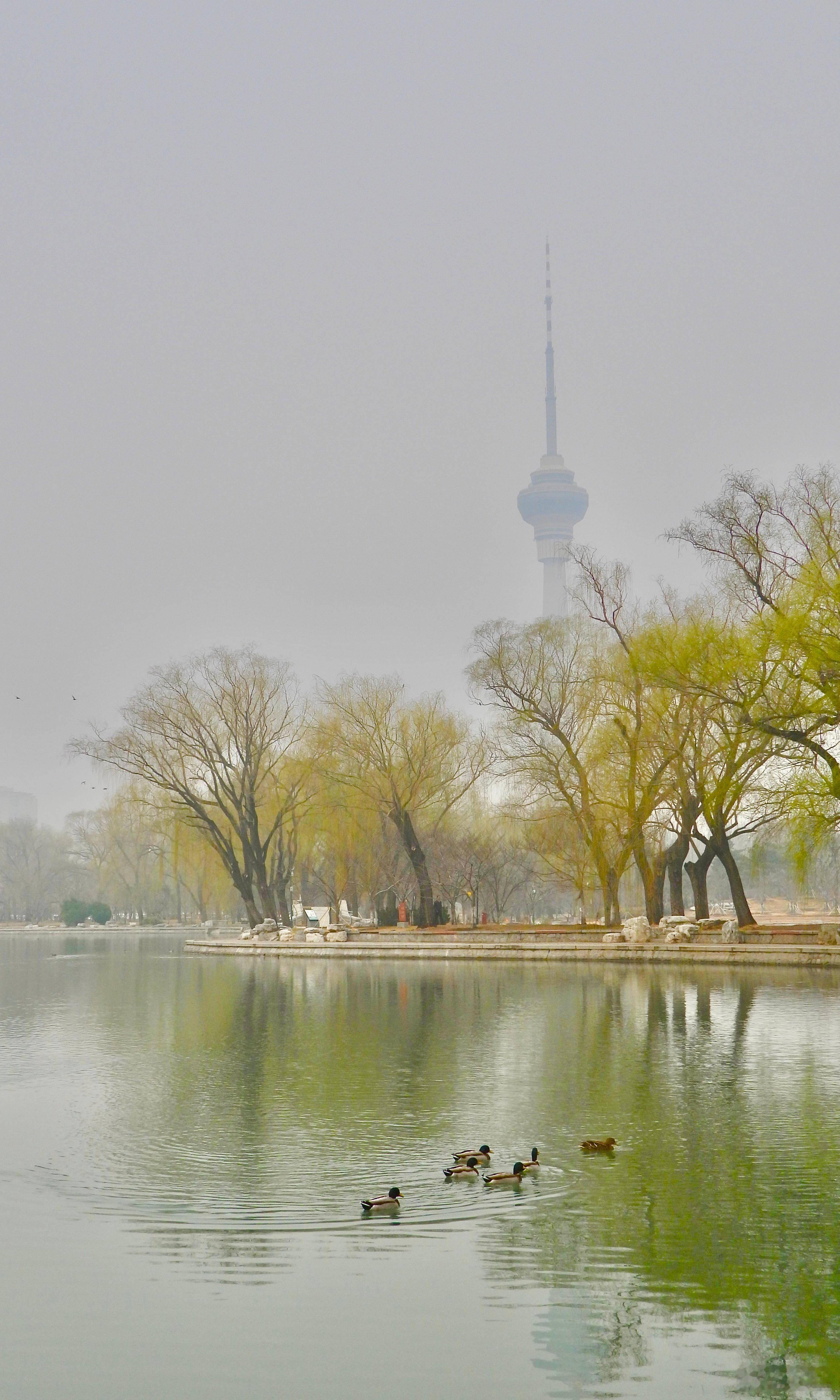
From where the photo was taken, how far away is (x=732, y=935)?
→ 3481cm

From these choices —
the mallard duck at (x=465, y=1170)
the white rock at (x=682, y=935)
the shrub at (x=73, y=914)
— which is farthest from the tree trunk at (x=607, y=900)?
the shrub at (x=73, y=914)

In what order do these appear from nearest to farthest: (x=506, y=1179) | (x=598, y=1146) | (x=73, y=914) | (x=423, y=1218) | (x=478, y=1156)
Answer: (x=423, y=1218) < (x=506, y=1179) < (x=478, y=1156) < (x=598, y=1146) < (x=73, y=914)

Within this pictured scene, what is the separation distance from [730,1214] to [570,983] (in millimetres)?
20880

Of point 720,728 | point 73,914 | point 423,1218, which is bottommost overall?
point 423,1218

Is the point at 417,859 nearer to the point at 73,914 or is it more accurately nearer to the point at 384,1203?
the point at 384,1203

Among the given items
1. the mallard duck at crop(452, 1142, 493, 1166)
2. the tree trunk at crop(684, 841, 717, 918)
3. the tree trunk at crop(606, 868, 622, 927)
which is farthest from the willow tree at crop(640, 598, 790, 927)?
the mallard duck at crop(452, 1142, 493, 1166)

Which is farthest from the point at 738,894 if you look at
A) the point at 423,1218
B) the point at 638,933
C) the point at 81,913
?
the point at 81,913

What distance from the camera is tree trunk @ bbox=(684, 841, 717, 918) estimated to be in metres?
41.5

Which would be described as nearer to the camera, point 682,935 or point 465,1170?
point 465,1170

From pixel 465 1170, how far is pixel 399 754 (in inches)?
1583

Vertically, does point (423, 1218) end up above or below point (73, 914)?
below

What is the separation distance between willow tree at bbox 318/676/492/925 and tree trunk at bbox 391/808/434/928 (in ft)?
0.11

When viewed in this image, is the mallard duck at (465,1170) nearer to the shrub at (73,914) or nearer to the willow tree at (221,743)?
the willow tree at (221,743)

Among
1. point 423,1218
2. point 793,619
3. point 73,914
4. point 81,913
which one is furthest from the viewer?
point 81,913
